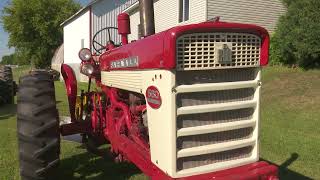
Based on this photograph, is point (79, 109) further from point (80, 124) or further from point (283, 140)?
point (283, 140)

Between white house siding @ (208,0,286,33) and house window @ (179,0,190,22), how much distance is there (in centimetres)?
172

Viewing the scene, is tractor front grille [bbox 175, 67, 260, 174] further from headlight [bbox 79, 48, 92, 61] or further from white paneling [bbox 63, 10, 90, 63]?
white paneling [bbox 63, 10, 90, 63]

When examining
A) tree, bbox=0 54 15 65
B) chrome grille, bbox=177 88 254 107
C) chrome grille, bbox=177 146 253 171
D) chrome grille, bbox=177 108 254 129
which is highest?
tree, bbox=0 54 15 65

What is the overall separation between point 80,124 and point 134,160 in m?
1.58

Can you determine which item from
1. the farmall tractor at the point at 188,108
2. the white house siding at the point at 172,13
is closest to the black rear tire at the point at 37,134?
the farmall tractor at the point at 188,108

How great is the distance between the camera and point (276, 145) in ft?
21.1

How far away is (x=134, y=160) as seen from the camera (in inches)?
149

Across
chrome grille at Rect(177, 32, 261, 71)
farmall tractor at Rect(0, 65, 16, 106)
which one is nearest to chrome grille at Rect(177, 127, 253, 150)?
chrome grille at Rect(177, 32, 261, 71)

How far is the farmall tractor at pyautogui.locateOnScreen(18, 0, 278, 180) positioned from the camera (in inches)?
120

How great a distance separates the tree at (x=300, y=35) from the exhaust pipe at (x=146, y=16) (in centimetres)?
1014

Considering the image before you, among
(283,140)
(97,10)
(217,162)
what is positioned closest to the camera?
(217,162)

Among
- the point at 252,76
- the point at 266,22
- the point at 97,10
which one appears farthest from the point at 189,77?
the point at 97,10

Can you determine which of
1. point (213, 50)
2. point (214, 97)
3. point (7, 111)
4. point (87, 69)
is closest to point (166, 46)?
point (213, 50)

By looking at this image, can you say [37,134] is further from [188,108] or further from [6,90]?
[6,90]
